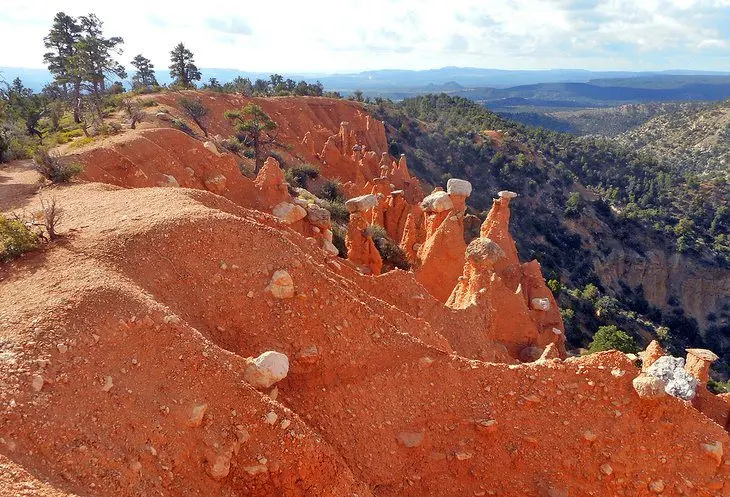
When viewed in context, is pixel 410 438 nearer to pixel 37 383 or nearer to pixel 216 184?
pixel 37 383

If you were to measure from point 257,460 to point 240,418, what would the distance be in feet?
2.18

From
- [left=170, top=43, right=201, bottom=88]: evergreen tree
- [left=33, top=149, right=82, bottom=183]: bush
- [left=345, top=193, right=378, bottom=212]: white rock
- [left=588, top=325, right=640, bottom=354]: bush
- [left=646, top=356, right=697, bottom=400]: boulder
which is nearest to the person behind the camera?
[left=646, top=356, right=697, bottom=400]: boulder

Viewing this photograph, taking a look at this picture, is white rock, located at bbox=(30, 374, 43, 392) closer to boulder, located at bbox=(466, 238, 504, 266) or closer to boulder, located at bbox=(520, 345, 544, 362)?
boulder, located at bbox=(466, 238, 504, 266)

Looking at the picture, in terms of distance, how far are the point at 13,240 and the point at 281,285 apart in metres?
4.93

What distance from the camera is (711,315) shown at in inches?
2539

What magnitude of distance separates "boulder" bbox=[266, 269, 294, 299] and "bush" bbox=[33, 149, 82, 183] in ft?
32.0

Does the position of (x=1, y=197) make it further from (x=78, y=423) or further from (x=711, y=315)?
(x=711, y=315)

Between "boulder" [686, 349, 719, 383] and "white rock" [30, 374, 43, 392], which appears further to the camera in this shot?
"boulder" [686, 349, 719, 383]

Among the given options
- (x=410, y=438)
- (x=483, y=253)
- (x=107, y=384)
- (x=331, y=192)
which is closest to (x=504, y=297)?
(x=483, y=253)

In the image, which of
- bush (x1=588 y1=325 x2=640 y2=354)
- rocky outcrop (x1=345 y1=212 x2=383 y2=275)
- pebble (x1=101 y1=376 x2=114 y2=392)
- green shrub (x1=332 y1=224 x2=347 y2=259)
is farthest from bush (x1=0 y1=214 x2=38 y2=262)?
bush (x1=588 y1=325 x2=640 y2=354)

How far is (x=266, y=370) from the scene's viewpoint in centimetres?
788

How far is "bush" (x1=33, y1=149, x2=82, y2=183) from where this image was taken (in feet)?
48.4

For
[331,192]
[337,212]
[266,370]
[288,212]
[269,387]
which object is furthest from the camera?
[331,192]

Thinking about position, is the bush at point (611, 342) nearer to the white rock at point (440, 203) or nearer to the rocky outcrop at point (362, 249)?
the white rock at point (440, 203)
